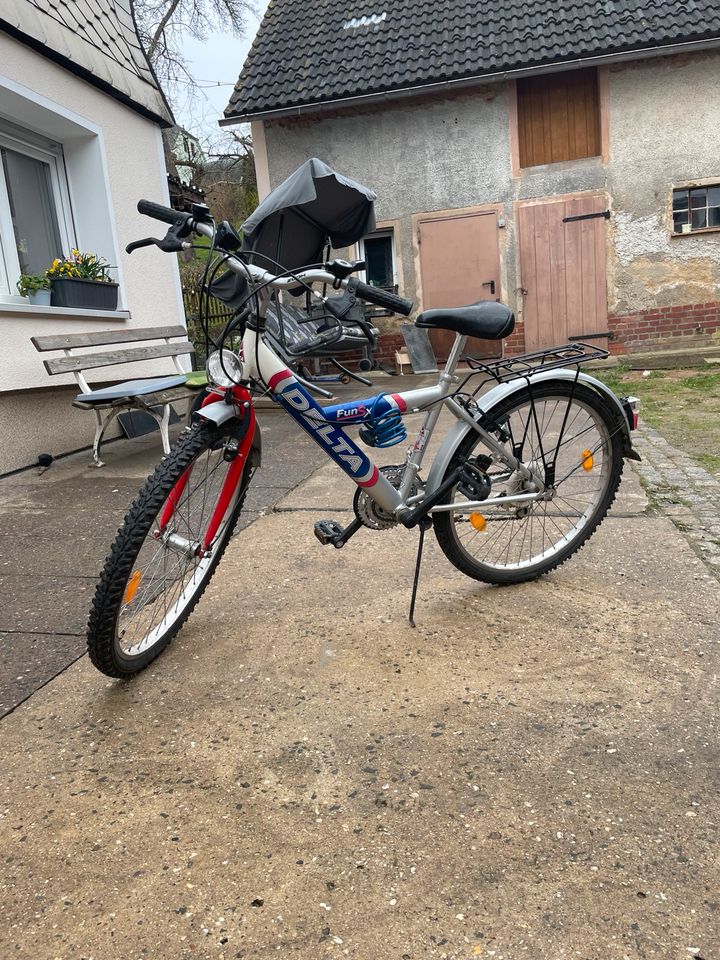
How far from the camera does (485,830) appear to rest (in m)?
1.49

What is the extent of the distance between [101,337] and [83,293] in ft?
1.47

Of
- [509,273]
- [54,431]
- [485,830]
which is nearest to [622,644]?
[485,830]

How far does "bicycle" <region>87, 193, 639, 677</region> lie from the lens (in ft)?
6.57

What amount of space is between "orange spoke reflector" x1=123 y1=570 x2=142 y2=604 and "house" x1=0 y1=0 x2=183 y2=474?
3.34 m

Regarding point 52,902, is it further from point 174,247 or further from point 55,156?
point 55,156

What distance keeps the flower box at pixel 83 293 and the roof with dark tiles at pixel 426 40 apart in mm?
5918

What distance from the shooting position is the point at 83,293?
5.66 m

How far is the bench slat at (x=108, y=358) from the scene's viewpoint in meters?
4.86

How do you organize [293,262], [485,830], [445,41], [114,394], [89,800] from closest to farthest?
[485,830], [89,800], [293,262], [114,394], [445,41]

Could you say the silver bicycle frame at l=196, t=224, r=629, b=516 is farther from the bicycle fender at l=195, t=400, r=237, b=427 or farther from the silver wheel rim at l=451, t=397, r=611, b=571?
the bicycle fender at l=195, t=400, r=237, b=427

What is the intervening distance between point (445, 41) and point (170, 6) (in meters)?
10.2

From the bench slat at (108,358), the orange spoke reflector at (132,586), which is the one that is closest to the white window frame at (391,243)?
the bench slat at (108,358)

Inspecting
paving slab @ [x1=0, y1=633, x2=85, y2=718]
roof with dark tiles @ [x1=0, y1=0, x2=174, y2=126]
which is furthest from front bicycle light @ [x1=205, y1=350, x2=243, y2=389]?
roof with dark tiles @ [x1=0, y1=0, x2=174, y2=126]

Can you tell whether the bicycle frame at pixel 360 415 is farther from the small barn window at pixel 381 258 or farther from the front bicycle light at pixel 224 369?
the small barn window at pixel 381 258
